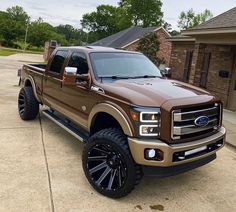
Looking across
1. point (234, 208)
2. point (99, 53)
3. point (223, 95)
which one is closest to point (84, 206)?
point (234, 208)

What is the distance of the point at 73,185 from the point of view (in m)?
4.64

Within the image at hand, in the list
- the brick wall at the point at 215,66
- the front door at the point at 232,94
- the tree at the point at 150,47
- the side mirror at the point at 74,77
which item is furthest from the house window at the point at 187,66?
the side mirror at the point at 74,77

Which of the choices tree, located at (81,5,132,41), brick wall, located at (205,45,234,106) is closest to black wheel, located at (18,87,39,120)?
brick wall, located at (205,45,234,106)

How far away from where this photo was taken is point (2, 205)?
3949 mm

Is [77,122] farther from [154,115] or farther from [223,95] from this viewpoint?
[223,95]

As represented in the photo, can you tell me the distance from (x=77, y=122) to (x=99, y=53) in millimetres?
1248

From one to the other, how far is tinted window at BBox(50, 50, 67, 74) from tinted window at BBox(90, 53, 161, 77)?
1.02 metres

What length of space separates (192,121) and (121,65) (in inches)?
74.8

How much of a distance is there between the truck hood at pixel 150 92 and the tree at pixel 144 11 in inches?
2515

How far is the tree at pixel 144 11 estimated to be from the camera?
67188mm

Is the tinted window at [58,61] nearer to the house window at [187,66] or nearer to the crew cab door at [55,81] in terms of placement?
the crew cab door at [55,81]

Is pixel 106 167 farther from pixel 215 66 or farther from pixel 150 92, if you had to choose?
pixel 215 66

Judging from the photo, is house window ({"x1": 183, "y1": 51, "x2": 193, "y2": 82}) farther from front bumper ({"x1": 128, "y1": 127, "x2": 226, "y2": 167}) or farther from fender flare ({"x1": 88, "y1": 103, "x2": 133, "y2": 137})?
front bumper ({"x1": 128, "y1": 127, "x2": 226, "y2": 167})

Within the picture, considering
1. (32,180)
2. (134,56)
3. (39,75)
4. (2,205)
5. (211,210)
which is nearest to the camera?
(2,205)
